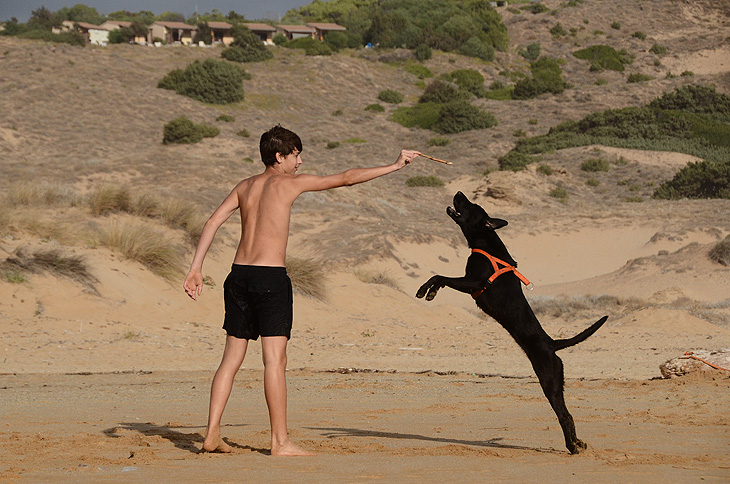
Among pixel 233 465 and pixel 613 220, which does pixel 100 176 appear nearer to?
pixel 613 220

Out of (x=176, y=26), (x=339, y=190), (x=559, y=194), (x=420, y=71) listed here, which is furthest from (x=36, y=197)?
(x=176, y=26)

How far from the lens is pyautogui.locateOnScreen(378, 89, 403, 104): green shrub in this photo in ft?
159

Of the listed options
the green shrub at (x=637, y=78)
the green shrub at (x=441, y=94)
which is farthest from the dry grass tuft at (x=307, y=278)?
the green shrub at (x=637, y=78)

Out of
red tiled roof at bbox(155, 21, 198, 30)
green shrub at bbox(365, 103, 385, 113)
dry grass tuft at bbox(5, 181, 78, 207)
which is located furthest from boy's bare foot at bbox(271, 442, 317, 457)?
red tiled roof at bbox(155, 21, 198, 30)

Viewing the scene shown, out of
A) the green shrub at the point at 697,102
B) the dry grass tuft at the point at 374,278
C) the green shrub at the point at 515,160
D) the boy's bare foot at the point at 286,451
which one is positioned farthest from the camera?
the green shrub at the point at 697,102

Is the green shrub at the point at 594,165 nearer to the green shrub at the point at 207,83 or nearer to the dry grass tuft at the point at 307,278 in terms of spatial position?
the green shrub at the point at 207,83

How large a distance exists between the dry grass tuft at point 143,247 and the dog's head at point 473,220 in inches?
380

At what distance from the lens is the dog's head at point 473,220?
18.8 feet

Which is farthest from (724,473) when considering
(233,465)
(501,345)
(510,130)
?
(510,130)

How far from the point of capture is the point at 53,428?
6.10 metres

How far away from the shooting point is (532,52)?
215 ft

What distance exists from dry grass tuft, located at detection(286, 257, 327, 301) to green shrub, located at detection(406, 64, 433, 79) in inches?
1583

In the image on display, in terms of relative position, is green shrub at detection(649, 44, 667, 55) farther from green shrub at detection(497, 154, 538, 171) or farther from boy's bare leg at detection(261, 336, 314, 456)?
boy's bare leg at detection(261, 336, 314, 456)

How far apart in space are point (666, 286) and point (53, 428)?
15364 millimetres
